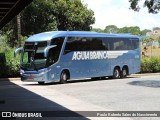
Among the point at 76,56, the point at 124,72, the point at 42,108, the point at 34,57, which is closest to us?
the point at 42,108

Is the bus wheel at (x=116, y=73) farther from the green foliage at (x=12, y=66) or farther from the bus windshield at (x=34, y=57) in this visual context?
the bus windshield at (x=34, y=57)

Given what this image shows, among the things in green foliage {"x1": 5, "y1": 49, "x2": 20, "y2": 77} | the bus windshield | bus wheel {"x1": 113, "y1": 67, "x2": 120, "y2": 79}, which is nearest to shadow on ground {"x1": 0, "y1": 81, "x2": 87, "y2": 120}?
the bus windshield

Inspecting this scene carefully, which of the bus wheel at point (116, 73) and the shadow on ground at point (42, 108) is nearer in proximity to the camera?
the shadow on ground at point (42, 108)

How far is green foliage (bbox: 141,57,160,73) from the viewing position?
34219 millimetres

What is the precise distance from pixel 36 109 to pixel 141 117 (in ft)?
11.8

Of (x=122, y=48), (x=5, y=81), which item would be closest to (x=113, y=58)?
(x=122, y=48)

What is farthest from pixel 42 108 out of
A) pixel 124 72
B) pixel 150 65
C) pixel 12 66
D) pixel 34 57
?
pixel 150 65

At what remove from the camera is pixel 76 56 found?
81.3 ft

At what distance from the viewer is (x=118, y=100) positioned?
14.6 m

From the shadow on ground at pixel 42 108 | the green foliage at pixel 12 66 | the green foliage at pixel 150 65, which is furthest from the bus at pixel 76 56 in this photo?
the shadow on ground at pixel 42 108

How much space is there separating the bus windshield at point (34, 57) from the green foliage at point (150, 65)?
13.5m

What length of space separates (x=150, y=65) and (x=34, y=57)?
14.7 m

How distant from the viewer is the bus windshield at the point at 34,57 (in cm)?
2283

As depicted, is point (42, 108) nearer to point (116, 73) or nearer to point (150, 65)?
point (116, 73)
